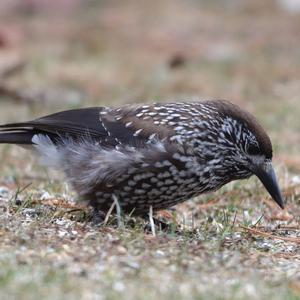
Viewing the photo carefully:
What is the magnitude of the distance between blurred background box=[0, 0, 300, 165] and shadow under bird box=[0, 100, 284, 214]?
2.77 m

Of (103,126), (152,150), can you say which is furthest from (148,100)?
(152,150)

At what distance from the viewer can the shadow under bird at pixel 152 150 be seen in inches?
217

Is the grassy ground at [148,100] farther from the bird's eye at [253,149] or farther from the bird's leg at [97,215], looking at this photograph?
the bird's eye at [253,149]

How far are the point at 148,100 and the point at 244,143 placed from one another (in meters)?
5.59

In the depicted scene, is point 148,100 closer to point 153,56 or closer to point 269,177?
point 153,56

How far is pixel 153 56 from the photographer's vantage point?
47.9ft

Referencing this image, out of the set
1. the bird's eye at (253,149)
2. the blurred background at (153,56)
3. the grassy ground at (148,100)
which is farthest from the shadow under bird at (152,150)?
the blurred background at (153,56)

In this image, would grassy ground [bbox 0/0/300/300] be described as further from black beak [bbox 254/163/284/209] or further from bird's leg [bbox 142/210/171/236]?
black beak [bbox 254/163/284/209]

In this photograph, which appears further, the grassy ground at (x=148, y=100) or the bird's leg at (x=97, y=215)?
the bird's leg at (x=97, y=215)

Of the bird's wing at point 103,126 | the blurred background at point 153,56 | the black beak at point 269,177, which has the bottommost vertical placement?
the blurred background at point 153,56

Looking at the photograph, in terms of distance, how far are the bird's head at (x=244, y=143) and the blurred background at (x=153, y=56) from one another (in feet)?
8.89

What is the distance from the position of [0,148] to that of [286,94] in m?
5.13

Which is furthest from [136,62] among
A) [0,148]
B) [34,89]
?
[0,148]

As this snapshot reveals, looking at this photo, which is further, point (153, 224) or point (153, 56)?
point (153, 56)
